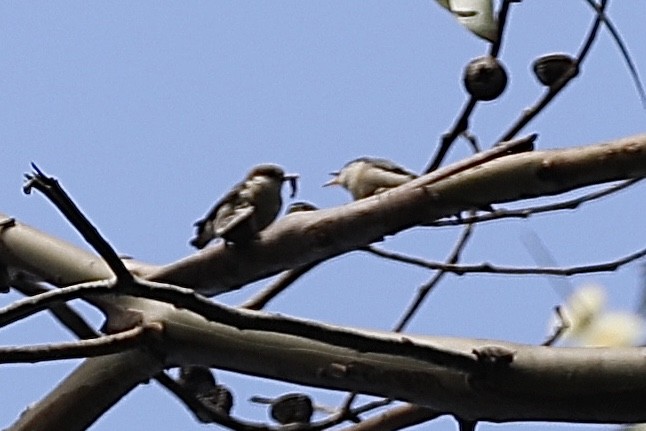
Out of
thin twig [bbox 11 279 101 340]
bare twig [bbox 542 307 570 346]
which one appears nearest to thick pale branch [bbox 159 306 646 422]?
thin twig [bbox 11 279 101 340]

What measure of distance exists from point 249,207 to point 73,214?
0.23 m

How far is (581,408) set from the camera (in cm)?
61

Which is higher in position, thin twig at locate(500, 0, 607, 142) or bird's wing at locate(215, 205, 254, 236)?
thin twig at locate(500, 0, 607, 142)

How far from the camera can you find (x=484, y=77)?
2.61 feet

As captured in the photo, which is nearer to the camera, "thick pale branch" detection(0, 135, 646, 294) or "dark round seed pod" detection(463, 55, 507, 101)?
"thick pale branch" detection(0, 135, 646, 294)

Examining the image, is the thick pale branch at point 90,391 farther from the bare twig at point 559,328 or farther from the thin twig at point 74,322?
the bare twig at point 559,328

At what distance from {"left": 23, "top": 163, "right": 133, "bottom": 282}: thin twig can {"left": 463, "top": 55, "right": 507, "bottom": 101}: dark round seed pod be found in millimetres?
345

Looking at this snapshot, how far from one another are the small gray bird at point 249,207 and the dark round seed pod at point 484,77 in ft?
0.51

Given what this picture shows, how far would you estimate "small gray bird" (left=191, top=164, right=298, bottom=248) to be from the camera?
0.74m

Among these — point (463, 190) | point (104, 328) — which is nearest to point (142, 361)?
point (104, 328)

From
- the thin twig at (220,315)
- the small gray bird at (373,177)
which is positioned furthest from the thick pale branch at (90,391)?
the small gray bird at (373,177)

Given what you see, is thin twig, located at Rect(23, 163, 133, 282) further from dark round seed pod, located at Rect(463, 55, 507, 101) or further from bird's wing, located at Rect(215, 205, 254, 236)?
dark round seed pod, located at Rect(463, 55, 507, 101)

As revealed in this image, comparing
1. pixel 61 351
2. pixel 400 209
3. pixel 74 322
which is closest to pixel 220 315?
pixel 61 351

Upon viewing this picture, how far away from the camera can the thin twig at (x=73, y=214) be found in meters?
0.53
